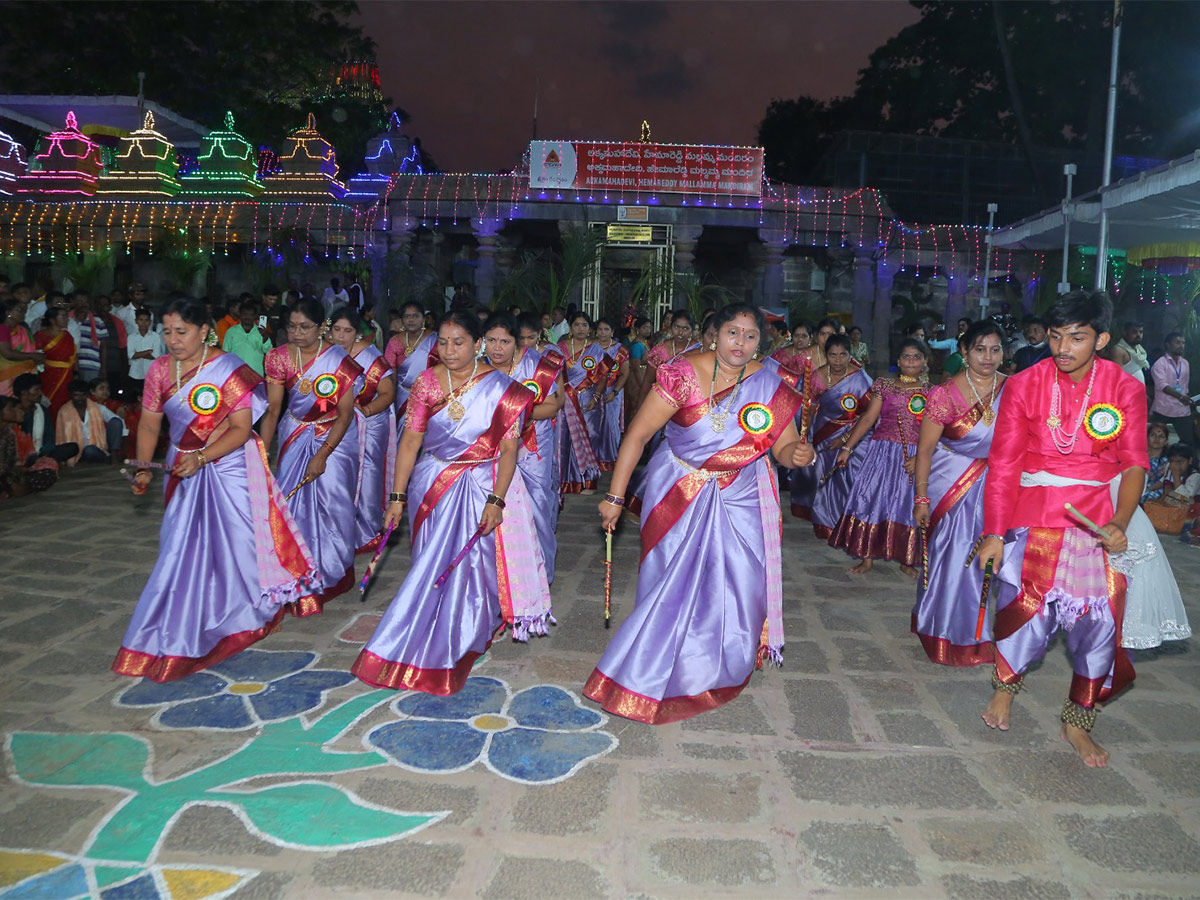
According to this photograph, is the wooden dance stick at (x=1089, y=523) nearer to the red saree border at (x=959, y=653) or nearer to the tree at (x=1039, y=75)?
the red saree border at (x=959, y=653)

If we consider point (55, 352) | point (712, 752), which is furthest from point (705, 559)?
point (55, 352)

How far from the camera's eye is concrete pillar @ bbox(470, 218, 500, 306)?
17.1 meters

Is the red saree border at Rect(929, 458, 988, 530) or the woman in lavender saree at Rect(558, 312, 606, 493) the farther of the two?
the woman in lavender saree at Rect(558, 312, 606, 493)

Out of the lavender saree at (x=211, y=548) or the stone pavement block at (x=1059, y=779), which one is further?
the lavender saree at (x=211, y=548)

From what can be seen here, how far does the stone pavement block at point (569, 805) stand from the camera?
2.91 metres

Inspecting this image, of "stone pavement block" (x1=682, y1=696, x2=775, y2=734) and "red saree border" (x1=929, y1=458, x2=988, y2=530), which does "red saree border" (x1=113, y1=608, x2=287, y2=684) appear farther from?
"red saree border" (x1=929, y1=458, x2=988, y2=530)

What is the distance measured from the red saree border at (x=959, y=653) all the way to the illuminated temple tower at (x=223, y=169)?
1855cm

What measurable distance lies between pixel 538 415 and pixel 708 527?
180 cm

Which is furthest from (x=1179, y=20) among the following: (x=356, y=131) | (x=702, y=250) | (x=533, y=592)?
(x=533, y=592)

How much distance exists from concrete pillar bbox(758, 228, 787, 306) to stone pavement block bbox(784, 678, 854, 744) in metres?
14.2

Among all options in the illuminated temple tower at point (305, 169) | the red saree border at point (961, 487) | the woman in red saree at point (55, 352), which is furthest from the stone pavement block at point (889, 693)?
the illuminated temple tower at point (305, 169)

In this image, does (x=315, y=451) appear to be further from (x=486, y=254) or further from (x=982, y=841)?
(x=486, y=254)

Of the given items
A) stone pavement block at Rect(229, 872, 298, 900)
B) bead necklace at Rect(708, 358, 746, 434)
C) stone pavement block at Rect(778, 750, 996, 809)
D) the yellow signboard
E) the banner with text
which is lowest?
stone pavement block at Rect(229, 872, 298, 900)

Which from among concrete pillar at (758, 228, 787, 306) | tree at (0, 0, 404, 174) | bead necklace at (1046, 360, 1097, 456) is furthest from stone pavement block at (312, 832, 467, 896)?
tree at (0, 0, 404, 174)
